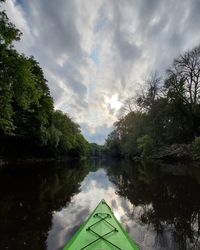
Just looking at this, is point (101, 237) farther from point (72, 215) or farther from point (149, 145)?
point (149, 145)

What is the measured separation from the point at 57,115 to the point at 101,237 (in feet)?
139

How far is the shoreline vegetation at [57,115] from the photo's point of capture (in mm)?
15742

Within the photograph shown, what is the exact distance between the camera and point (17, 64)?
51.5 feet

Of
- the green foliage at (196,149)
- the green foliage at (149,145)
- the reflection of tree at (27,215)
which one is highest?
the green foliage at (149,145)

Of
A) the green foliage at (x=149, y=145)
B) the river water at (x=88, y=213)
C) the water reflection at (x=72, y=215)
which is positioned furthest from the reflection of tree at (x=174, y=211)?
the green foliage at (x=149, y=145)

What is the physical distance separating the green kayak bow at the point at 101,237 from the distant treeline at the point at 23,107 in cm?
1245

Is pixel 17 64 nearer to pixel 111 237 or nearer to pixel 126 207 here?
pixel 126 207

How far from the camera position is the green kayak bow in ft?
11.3

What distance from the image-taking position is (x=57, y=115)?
4494cm

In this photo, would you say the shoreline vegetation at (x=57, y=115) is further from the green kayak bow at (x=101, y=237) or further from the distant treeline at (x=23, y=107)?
the green kayak bow at (x=101, y=237)

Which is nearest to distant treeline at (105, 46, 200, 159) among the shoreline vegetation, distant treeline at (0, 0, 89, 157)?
the shoreline vegetation

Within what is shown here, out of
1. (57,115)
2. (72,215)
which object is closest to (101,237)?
(72,215)

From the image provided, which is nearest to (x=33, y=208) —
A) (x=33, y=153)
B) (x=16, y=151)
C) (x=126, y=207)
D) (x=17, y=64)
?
→ (x=126, y=207)

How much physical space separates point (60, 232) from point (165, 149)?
33.0 metres
